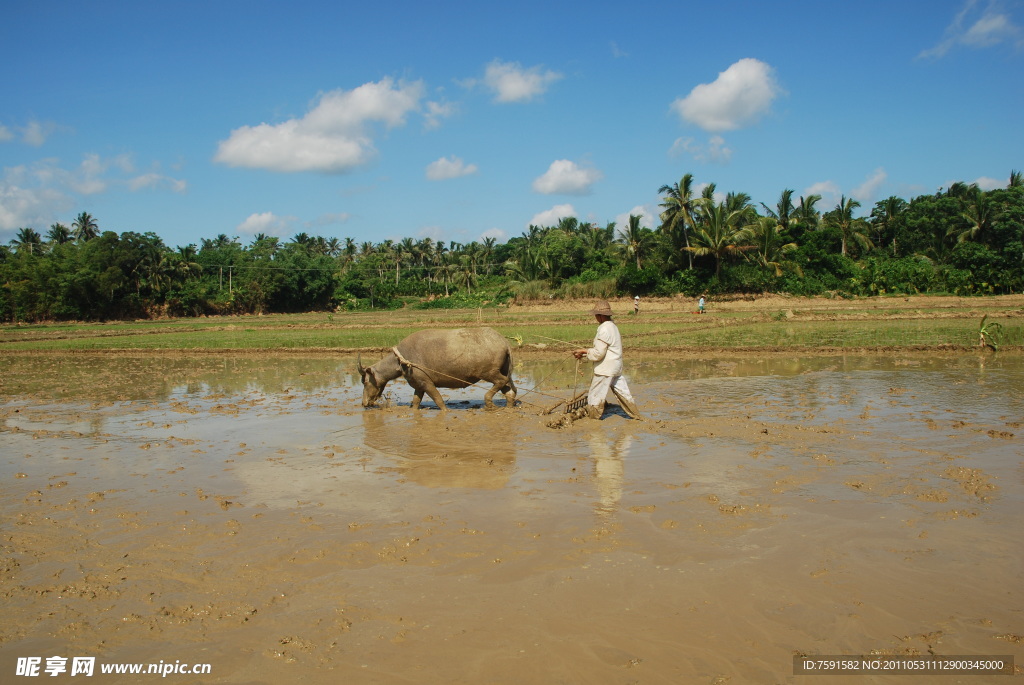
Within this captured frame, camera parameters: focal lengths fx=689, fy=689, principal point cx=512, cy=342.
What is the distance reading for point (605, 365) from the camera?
8.80 meters

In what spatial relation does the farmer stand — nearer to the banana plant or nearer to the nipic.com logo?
the nipic.com logo

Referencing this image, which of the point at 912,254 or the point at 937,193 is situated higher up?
the point at 937,193

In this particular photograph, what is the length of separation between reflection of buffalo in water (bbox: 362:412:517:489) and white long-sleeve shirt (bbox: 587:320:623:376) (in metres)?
1.40

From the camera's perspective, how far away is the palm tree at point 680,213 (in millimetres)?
42656

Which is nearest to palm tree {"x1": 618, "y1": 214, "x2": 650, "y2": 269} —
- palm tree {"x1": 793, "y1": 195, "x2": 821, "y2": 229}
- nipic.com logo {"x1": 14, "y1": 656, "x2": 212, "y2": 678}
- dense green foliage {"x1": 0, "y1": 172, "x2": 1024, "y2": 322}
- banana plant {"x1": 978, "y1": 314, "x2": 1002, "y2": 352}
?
dense green foliage {"x1": 0, "y1": 172, "x2": 1024, "y2": 322}

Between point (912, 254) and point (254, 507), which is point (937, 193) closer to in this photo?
point (912, 254)

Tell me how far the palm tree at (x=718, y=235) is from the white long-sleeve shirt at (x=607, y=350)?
111 ft

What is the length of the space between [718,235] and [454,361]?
3383 cm

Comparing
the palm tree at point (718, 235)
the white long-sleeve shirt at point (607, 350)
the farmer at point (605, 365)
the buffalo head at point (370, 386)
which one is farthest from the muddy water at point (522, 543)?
the palm tree at point (718, 235)

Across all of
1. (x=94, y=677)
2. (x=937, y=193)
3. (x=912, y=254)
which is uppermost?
(x=937, y=193)

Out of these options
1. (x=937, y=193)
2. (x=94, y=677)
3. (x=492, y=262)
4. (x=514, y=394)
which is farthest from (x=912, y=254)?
(x=94, y=677)

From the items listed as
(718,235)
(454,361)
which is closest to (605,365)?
(454,361)

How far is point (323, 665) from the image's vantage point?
10.9 ft

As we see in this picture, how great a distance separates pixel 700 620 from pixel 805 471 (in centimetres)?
313
